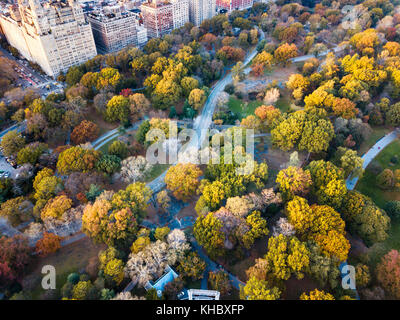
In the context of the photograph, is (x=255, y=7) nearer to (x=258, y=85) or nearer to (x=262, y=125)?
(x=258, y=85)

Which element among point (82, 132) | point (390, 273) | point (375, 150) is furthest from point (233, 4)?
point (390, 273)

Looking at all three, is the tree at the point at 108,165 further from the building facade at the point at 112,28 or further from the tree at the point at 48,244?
the building facade at the point at 112,28

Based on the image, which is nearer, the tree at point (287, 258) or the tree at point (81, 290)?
the tree at point (81, 290)

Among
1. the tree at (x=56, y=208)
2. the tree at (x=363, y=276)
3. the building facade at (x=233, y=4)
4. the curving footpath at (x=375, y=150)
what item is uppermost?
the building facade at (x=233, y=4)

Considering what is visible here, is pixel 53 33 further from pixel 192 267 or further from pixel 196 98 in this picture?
pixel 192 267

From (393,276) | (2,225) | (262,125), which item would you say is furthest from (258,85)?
(2,225)

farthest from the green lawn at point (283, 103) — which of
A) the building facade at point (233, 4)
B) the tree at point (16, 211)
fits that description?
the building facade at point (233, 4)

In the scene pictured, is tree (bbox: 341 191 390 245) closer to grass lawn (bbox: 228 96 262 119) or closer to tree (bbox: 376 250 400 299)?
tree (bbox: 376 250 400 299)
